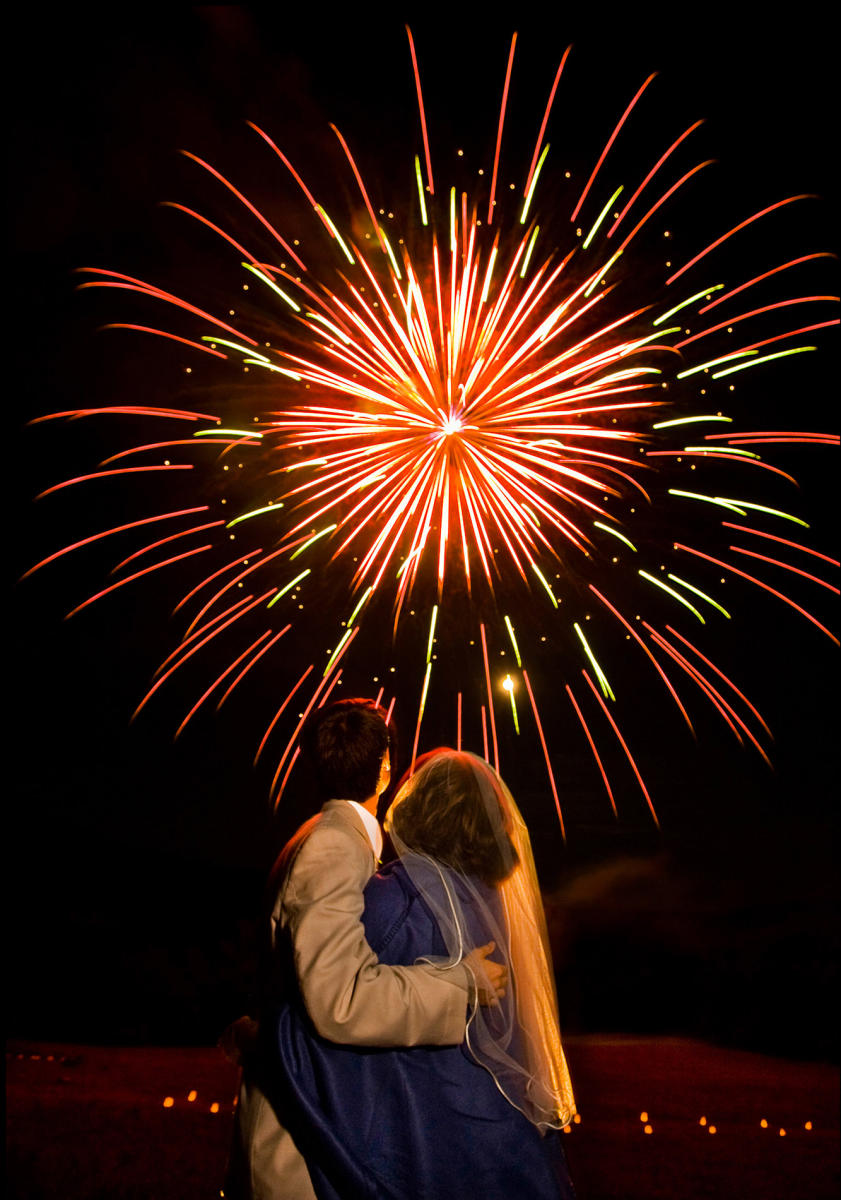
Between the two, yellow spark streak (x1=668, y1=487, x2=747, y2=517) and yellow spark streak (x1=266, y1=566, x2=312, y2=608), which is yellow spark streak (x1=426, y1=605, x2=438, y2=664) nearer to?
yellow spark streak (x1=266, y1=566, x2=312, y2=608)

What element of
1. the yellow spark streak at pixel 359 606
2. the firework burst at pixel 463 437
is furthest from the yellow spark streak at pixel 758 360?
the yellow spark streak at pixel 359 606

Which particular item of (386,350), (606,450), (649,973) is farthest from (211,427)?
(649,973)

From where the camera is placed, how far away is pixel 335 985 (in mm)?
2316

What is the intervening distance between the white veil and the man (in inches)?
3.2

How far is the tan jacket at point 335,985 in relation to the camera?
2326mm

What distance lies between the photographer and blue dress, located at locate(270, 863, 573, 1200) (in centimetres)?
235

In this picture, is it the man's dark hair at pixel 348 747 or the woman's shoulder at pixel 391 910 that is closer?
the woman's shoulder at pixel 391 910

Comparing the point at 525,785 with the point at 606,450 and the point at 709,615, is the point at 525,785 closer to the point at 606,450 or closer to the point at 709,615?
the point at 709,615

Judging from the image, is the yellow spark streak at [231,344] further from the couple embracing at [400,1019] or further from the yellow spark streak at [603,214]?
the couple embracing at [400,1019]

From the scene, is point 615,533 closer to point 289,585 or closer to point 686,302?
point 686,302

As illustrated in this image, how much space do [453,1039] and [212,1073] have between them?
8282 millimetres

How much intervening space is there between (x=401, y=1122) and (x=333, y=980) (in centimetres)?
43

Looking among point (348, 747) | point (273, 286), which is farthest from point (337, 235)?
point (348, 747)

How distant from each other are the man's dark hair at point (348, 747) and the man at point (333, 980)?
0.01 metres
